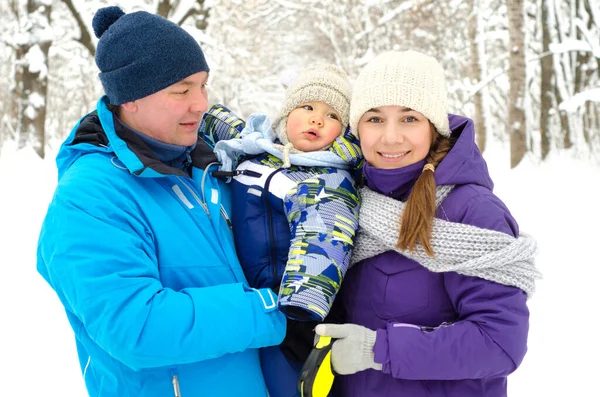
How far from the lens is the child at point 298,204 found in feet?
4.90

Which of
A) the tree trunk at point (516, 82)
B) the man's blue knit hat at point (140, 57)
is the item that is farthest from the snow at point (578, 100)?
the man's blue knit hat at point (140, 57)

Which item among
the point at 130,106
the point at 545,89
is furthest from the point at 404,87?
the point at 545,89

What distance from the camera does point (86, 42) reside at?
709 centimetres

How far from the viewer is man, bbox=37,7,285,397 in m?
1.31

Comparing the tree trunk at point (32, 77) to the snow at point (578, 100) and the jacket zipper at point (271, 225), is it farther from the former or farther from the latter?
the snow at point (578, 100)

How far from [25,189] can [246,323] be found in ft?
19.0

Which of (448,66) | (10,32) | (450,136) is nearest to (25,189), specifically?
(10,32)

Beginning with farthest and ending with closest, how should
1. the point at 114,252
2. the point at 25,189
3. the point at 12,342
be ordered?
the point at 25,189, the point at 12,342, the point at 114,252

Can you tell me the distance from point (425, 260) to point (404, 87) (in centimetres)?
48

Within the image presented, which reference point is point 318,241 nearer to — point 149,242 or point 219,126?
point 149,242

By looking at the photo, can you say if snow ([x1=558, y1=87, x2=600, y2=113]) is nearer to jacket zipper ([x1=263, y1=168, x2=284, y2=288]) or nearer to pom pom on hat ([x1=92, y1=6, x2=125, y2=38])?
jacket zipper ([x1=263, y1=168, x2=284, y2=288])

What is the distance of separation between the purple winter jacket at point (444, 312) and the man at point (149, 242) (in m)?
0.28

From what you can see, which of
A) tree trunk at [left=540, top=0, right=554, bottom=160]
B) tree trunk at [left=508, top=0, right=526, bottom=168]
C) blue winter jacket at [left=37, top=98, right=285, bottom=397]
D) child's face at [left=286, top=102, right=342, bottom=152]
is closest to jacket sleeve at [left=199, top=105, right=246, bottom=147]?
child's face at [left=286, top=102, right=342, bottom=152]

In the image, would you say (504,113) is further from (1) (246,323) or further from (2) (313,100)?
(1) (246,323)
